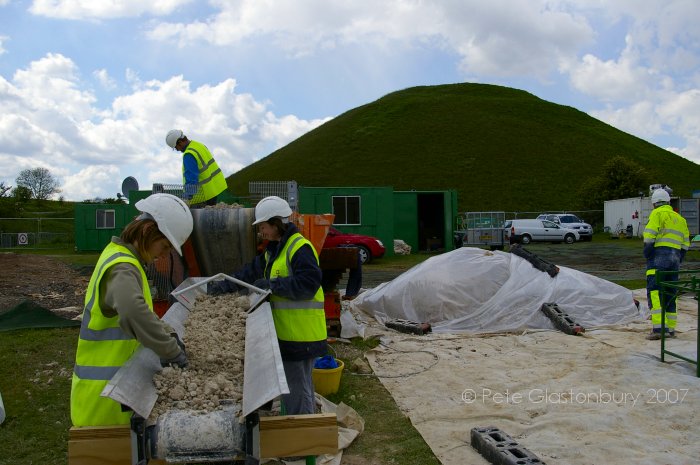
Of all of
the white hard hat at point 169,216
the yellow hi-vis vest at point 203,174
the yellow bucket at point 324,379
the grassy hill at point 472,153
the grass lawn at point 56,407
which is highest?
the grassy hill at point 472,153

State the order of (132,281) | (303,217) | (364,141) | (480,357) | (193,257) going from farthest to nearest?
(364,141) < (480,357) < (303,217) < (193,257) < (132,281)

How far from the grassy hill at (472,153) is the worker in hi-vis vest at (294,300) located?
157 feet

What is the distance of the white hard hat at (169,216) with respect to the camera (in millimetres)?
2770

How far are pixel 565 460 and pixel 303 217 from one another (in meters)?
3.55

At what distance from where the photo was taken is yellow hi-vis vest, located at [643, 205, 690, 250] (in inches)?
307

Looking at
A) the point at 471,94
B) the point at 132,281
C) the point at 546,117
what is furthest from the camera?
the point at 471,94

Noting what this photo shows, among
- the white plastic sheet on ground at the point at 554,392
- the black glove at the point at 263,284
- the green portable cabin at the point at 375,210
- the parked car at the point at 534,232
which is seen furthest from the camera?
the parked car at the point at 534,232

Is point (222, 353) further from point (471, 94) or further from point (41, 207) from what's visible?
point (471, 94)

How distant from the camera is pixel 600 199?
122 feet

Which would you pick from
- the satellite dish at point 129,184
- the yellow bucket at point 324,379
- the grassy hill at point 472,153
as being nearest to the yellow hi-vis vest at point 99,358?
the yellow bucket at point 324,379

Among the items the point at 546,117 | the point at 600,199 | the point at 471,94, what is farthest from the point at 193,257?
the point at 471,94

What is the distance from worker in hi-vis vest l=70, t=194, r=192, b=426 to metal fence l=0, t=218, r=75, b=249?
2831 cm

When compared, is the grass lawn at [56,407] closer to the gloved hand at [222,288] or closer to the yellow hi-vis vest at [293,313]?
the yellow hi-vis vest at [293,313]

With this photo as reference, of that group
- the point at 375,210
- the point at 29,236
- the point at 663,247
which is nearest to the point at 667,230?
the point at 663,247
